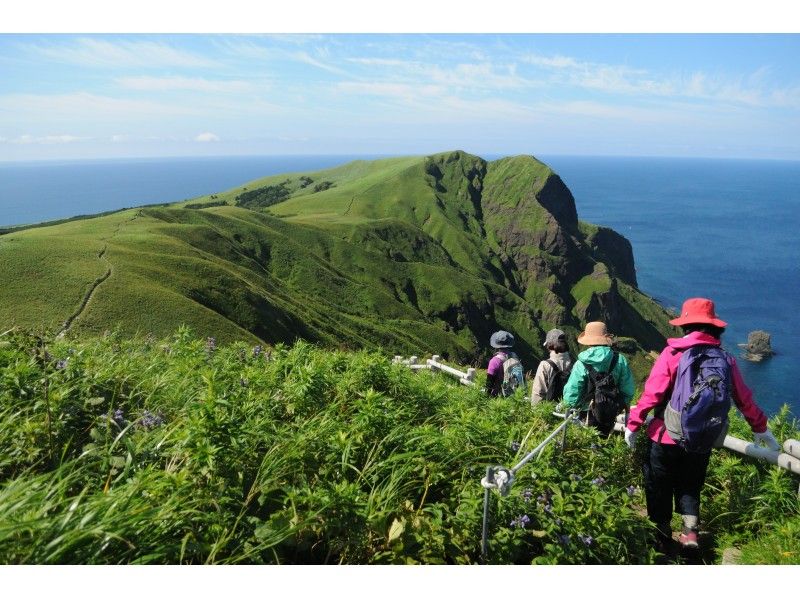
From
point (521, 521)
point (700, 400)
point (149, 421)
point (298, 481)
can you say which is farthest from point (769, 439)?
point (149, 421)

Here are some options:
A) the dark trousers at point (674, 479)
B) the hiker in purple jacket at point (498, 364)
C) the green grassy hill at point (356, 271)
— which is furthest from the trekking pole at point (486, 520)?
the green grassy hill at point (356, 271)

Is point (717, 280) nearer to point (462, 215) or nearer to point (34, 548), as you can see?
point (462, 215)

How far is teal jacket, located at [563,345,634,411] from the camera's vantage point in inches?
237

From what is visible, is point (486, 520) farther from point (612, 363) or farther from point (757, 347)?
point (757, 347)

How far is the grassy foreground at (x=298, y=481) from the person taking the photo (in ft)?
10.1

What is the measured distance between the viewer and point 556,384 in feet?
22.3

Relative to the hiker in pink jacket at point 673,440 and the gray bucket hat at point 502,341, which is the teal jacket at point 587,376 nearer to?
the hiker in pink jacket at point 673,440

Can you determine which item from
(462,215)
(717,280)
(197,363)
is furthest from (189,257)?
(717,280)

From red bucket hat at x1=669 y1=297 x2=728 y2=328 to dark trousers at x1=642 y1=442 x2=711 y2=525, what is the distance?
1103mm

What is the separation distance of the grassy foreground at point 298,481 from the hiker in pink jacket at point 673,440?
450 mm

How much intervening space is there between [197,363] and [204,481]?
2990mm

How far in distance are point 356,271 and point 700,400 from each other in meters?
106

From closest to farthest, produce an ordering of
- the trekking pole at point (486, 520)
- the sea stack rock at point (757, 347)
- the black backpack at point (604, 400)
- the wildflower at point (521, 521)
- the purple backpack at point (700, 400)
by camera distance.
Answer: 1. the trekking pole at point (486, 520)
2. the wildflower at point (521, 521)
3. the purple backpack at point (700, 400)
4. the black backpack at point (604, 400)
5. the sea stack rock at point (757, 347)

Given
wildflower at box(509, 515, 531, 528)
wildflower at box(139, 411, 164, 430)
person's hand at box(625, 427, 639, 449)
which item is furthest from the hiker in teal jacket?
wildflower at box(139, 411, 164, 430)
